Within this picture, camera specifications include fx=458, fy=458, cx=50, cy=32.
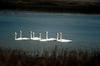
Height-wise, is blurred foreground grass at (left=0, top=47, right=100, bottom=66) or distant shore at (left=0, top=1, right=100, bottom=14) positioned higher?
distant shore at (left=0, top=1, right=100, bottom=14)

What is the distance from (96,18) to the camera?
13.9 metres

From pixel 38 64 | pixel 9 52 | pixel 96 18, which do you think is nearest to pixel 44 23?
pixel 96 18

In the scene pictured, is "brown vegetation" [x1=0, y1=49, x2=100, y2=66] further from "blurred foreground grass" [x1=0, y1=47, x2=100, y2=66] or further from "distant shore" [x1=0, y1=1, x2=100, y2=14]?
"distant shore" [x1=0, y1=1, x2=100, y2=14]

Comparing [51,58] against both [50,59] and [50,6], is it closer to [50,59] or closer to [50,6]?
[50,59]

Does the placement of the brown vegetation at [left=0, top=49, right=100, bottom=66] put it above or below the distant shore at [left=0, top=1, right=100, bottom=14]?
below

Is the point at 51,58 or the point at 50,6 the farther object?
the point at 50,6

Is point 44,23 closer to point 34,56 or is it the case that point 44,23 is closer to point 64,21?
point 64,21

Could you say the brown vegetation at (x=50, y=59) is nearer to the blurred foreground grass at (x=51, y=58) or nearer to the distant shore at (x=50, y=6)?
the blurred foreground grass at (x=51, y=58)

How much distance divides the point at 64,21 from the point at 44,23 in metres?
0.69

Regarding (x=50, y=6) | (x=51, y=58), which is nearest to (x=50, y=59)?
(x=51, y=58)

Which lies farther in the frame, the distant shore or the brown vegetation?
the distant shore

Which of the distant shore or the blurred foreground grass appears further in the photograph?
the distant shore

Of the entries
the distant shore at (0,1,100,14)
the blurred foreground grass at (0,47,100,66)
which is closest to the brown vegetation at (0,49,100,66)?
the blurred foreground grass at (0,47,100,66)

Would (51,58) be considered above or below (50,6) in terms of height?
below
